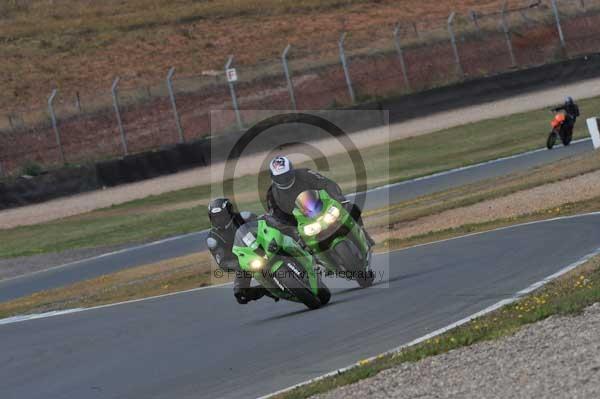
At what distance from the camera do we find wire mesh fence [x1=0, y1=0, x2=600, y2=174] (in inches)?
1567

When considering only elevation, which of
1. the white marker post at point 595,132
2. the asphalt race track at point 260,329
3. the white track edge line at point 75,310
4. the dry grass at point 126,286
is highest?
the asphalt race track at point 260,329

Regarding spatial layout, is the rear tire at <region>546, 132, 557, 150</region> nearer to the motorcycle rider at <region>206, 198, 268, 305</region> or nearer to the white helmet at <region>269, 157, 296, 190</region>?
the motorcycle rider at <region>206, 198, 268, 305</region>

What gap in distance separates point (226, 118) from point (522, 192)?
2174 centimetres

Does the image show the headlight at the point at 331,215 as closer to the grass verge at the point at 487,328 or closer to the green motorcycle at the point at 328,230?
the green motorcycle at the point at 328,230

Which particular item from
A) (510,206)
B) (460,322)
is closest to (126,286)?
(510,206)

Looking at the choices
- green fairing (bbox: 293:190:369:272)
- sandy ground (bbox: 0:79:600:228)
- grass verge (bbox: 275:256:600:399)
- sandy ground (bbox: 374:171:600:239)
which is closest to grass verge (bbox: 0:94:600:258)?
sandy ground (bbox: 0:79:600:228)

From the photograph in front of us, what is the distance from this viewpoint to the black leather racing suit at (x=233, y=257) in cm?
1255

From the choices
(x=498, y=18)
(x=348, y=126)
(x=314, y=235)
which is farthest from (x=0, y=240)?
(x=498, y=18)

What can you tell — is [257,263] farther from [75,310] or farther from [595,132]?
[595,132]

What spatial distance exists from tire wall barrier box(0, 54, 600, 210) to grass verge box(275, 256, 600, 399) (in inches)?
924

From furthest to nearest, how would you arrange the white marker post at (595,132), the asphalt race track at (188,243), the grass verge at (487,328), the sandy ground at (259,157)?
the sandy ground at (259,157)
the white marker post at (595,132)
the asphalt race track at (188,243)
the grass verge at (487,328)

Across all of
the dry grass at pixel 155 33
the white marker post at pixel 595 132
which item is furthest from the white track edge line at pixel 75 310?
the dry grass at pixel 155 33

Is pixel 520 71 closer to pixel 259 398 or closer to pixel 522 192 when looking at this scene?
pixel 522 192

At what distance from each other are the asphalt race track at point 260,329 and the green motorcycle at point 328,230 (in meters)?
0.45
